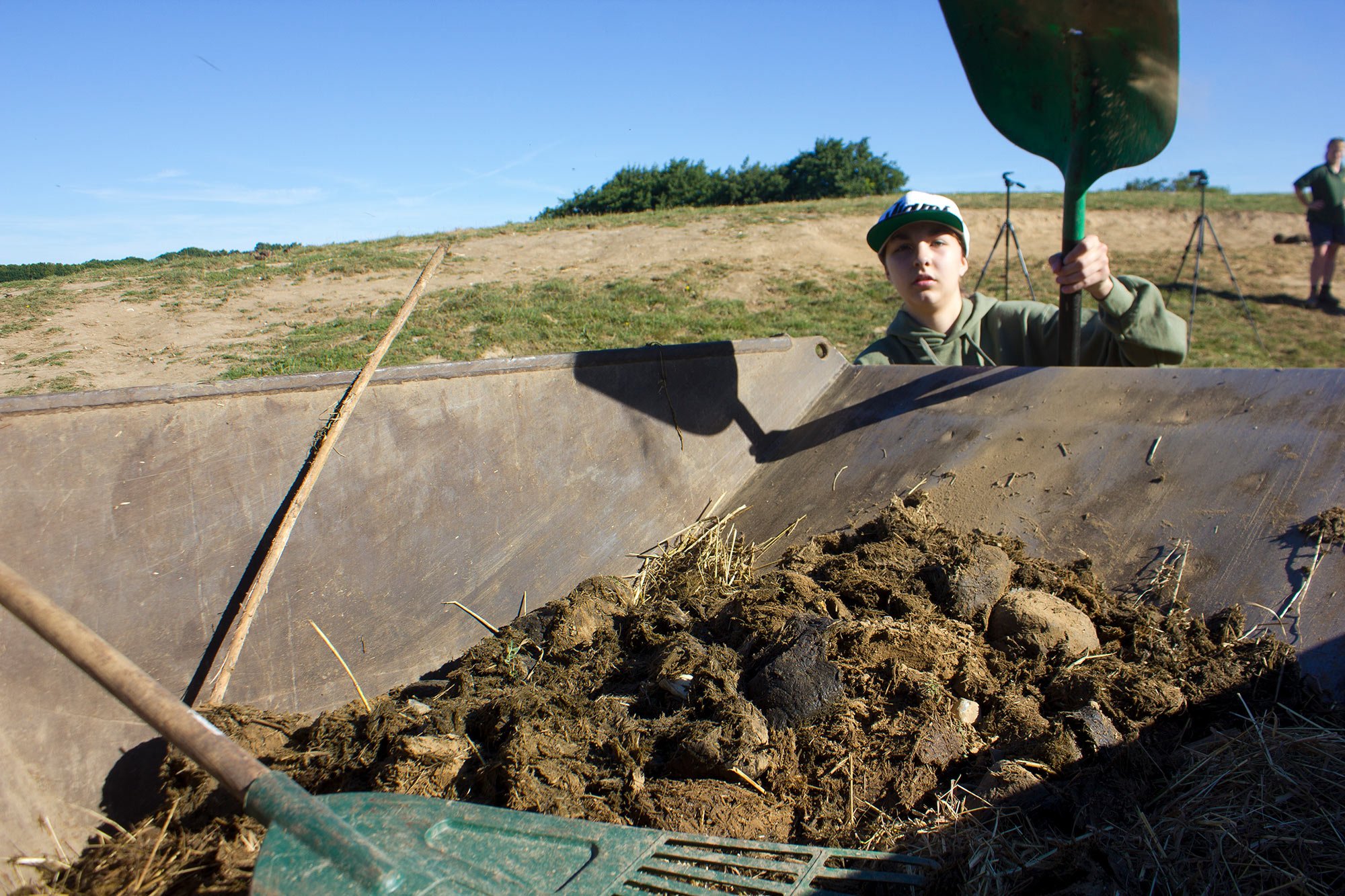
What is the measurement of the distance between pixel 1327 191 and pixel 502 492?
432 inches

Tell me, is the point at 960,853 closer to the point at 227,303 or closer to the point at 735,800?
the point at 735,800

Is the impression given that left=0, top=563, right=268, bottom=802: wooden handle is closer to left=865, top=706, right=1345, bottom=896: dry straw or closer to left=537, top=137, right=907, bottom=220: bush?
left=865, top=706, right=1345, bottom=896: dry straw

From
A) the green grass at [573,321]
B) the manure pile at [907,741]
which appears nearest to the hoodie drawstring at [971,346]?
the manure pile at [907,741]

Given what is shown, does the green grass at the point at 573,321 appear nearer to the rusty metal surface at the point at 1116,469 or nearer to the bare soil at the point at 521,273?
the bare soil at the point at 521,273

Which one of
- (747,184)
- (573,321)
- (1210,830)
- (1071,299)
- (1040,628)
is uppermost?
(747,184)

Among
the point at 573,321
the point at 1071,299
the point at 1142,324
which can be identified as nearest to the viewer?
the point at 1071,299

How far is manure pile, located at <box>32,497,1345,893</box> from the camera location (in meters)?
1.19

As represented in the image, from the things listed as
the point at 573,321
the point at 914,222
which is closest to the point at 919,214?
the point at 914,222

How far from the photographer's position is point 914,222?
2850mm

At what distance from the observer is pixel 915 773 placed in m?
1.36

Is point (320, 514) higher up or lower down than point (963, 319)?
lower down

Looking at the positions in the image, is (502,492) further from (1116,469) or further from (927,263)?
(927,263)

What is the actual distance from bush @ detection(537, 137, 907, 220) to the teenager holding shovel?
1947 centimetres

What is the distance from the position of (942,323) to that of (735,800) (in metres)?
2.15
